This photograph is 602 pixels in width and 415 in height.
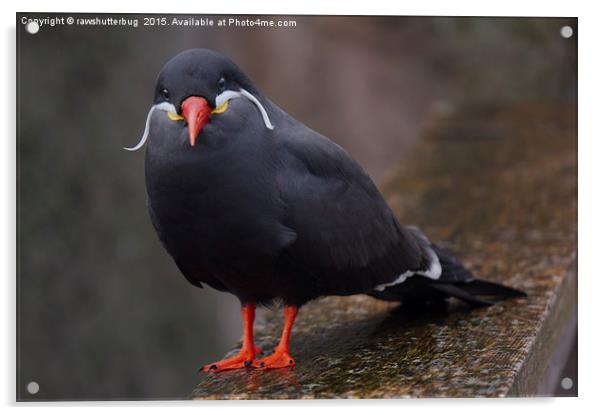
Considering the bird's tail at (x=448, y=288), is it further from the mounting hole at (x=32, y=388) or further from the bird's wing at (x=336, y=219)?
the mounting hole at (x=32, y=388)

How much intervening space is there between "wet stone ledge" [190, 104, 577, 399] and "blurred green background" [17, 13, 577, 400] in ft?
1.49

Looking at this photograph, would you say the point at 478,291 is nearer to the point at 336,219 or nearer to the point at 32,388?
the point at 336,219

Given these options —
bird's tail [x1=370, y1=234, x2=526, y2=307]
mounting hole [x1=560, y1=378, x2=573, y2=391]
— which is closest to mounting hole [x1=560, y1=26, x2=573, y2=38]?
bird's tail [x1=370, y1=234, x2=526, y2=307]


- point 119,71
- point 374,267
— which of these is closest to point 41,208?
point 119,71

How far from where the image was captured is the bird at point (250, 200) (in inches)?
122

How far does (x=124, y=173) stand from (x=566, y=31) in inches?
148

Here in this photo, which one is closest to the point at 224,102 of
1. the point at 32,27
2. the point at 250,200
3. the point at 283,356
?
the point at 250,200

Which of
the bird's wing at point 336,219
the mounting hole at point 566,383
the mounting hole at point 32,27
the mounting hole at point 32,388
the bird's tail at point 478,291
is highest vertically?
the mounting hole at point 32,27

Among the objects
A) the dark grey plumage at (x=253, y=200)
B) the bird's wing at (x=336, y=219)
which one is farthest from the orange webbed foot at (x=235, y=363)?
the bird's wing at (x=336, y=219)

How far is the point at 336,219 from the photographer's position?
11.2 feet

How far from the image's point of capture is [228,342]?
8.12 meters

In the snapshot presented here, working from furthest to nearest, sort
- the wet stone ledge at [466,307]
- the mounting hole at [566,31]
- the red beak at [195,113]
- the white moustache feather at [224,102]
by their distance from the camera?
1. the mounting hole at [566,31]
2. the wet stone ledge at [466,307]
3. the white moustache feather at [224,102]
4. the red beak at [195,113]

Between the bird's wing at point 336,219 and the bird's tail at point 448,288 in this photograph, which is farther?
the bird's tail at point 448,288
